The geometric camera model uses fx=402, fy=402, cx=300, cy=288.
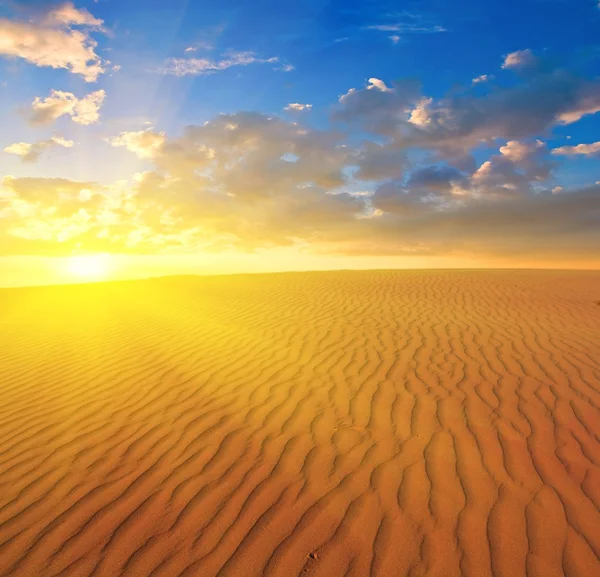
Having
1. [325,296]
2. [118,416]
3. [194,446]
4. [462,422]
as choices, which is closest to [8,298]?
[325,296]

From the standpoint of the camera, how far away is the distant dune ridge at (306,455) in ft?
9.30

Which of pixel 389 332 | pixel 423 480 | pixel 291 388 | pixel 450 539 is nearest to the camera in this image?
pixel 450 539

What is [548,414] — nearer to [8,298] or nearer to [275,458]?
[275,458]

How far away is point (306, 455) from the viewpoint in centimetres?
402

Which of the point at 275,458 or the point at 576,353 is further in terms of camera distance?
the point at 576,353

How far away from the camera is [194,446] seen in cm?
427

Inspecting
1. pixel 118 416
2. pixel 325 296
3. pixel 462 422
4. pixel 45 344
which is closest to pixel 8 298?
pixel 45 344

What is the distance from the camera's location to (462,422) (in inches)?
182

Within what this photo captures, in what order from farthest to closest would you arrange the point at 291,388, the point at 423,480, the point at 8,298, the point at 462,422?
the point at 8,298 → the point at 291,388 → the point at 462,422 → the point at 423,480

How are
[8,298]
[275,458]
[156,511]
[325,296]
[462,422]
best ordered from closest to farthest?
[156,511], [275,458], [462,422], [325,296], [8,298]

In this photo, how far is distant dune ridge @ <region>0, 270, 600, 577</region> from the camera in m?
2.84

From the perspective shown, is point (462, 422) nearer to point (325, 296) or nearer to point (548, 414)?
point (548, 414)

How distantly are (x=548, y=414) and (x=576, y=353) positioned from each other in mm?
3133

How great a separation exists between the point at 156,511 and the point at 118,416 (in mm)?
2214
